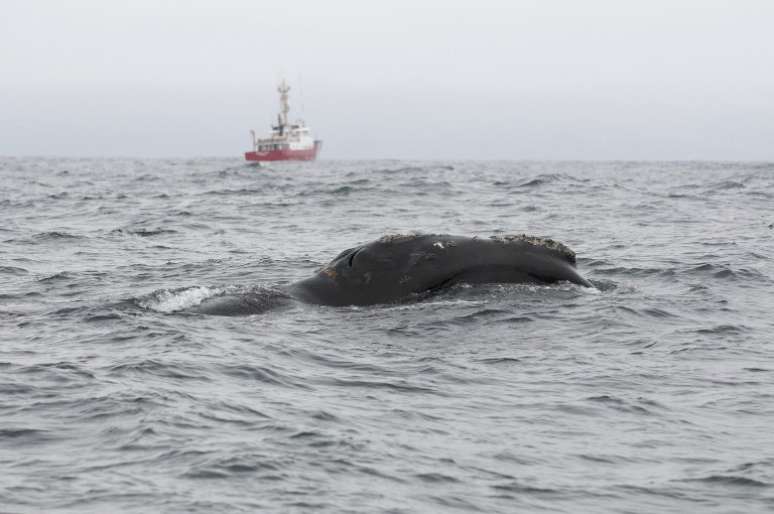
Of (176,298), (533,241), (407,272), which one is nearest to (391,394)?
(407,272)

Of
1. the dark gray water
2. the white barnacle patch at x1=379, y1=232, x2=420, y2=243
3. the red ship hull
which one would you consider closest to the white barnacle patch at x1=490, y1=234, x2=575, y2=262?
the dark gray water

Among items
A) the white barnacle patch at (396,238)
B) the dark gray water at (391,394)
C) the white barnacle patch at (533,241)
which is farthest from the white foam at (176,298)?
the white barnacle patch at (533,241)

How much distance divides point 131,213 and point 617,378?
960 inches

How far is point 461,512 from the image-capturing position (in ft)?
20.9

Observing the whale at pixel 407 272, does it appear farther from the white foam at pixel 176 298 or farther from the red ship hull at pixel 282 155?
the red ship hull at pixel 282 155

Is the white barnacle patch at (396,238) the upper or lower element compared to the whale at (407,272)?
upper

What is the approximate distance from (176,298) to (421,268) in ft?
10.8

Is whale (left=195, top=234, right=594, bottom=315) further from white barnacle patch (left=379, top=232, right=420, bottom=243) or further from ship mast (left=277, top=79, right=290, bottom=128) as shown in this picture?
ship mast (left=277, top=79, right=290, bottom=128)

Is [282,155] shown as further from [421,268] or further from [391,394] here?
[391,394]

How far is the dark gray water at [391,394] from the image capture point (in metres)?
6.73

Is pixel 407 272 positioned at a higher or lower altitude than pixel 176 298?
higher

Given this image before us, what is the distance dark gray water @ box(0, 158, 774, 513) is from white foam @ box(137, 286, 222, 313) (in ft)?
0.17

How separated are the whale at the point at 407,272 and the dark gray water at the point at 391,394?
21 cm

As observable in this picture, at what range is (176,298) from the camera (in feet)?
43.9
